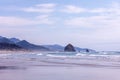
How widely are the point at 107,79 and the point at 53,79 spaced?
298 centimetres

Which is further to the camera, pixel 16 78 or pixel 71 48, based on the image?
pixel 71 48

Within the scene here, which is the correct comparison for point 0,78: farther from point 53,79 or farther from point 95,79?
point 95,79

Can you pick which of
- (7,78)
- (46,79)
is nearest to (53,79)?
(46,79)

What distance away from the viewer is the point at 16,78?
1767cm

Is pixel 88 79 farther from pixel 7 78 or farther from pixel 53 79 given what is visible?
pixel 7 78

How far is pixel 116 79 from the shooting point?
1747 cm

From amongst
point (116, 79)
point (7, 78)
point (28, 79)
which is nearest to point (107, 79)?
point (116, 79)

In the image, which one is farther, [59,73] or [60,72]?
[60,72]

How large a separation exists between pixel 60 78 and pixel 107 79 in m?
2.58

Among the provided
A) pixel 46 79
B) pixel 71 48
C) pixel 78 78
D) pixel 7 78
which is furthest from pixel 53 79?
pixel 71 48

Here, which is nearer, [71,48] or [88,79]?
[88,79]

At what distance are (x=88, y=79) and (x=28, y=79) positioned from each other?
326 centimetres

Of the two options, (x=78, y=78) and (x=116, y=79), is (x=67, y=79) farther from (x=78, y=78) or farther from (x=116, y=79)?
(x=116, y=79)

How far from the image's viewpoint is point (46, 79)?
671 inches
